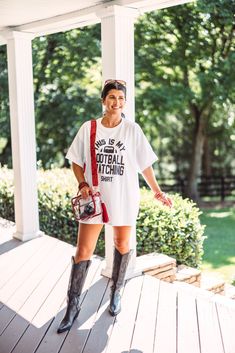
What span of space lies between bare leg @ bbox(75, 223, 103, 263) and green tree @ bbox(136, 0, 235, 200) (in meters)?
5.78

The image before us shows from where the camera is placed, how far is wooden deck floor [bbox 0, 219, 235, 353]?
9.63 ft

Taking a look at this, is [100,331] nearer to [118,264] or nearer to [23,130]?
[118,264]

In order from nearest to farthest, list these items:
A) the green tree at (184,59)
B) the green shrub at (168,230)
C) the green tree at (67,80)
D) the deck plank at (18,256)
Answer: the deck plank at (18,256) < the green shrub at (168,230) < the green tree at (184,59) < the green tree at (67,80)

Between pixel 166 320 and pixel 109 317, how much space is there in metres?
0.39

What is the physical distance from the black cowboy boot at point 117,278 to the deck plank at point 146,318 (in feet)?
0.55

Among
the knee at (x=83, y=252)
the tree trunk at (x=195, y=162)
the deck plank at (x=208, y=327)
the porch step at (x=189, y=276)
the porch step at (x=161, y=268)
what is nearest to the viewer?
the deck plank at (x=208, y=327)

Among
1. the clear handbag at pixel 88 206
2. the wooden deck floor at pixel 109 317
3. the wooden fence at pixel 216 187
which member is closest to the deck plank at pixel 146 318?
the wooden deck floor at pixel 109 317

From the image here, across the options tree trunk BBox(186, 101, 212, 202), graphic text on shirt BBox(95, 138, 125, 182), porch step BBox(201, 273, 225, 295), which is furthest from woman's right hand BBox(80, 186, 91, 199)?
tree trunk BBox(186, 101, 212, 202)

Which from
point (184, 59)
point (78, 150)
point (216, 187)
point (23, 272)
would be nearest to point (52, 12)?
point (78, 150)

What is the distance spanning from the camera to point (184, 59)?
10391 mm

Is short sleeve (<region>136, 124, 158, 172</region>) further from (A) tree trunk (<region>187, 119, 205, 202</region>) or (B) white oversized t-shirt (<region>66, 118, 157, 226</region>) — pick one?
(A) tree trunk (<region>187, 119, 205, 202</region>)

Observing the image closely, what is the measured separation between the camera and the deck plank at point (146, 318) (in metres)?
2.93

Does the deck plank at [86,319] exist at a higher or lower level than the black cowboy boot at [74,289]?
lower

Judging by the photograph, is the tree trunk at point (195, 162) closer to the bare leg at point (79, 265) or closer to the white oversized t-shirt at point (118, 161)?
the white oversized t-shirt at point (118, 161)
